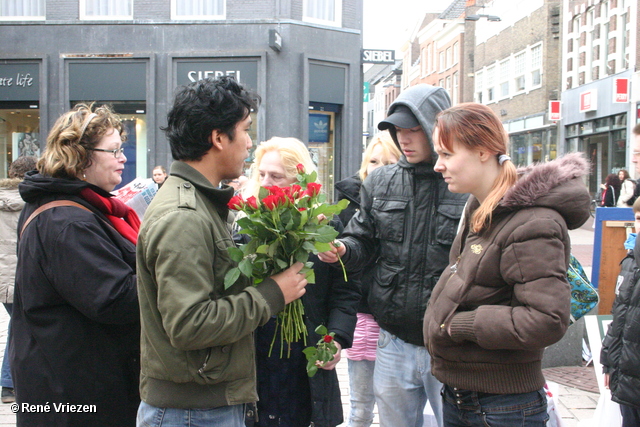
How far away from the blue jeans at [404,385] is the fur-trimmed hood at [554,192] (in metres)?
1.04

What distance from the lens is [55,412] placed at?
8.06 ft

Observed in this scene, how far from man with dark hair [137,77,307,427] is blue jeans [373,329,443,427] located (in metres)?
1.04

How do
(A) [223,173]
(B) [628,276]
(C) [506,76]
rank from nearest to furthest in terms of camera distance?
(A) [223,173]
(B) [628,276]
(C) [506,76]

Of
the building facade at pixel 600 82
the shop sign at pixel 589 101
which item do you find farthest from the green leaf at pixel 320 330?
the shop sign at pixel 589 101

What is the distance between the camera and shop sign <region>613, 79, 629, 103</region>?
21055mm

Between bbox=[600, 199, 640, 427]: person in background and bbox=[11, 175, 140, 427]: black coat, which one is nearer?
bbox=[11, 175, 140, 427]: black coat

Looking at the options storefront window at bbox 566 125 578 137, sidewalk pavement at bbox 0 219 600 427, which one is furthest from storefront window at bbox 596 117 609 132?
sidewalk pavement at bbox 0 219 600 427

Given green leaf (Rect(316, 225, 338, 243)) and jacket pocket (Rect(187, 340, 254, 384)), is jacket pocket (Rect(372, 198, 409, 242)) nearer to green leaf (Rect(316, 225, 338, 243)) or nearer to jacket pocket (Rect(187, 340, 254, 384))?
green leaf (Rect(316, 225, 338, 243))

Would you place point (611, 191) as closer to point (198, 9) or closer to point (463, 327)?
point (198, 9)

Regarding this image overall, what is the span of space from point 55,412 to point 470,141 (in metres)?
2.06

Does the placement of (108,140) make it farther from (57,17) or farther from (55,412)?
(57,17)

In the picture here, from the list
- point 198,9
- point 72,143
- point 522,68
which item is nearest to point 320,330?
point 72,143

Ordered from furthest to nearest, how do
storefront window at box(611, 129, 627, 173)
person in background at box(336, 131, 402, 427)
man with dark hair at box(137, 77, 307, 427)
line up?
storefront window at box(611, 129, 627, 173)
person in background at box(336, 131, 402, 427)
man with dark hair at box(137, 77, 307, 427)

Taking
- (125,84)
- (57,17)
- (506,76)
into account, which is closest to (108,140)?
(125,84)
